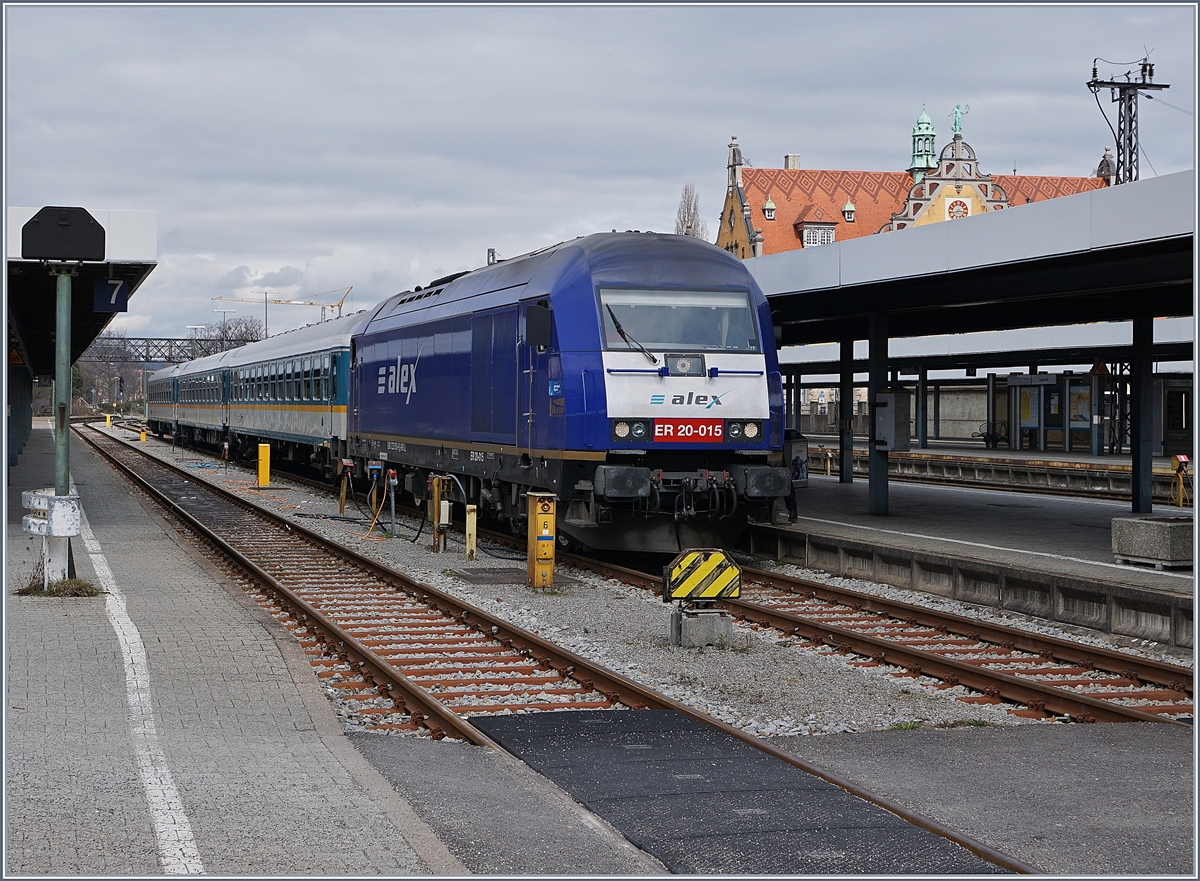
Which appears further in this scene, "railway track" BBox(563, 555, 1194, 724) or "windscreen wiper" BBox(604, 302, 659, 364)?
"windscreen wiper" BBox(604, 302, 659, 364)

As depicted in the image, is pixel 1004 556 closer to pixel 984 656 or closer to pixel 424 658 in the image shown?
pixel 984 656

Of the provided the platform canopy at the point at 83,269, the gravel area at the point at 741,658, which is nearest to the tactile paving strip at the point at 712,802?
the gravel area at the point at 741,658

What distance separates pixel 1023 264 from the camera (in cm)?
1544

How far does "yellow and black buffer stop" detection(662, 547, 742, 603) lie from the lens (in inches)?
456

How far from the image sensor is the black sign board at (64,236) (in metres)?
12.9

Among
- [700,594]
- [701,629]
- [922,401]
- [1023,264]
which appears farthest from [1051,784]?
[922,401]

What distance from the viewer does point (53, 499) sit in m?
12.7

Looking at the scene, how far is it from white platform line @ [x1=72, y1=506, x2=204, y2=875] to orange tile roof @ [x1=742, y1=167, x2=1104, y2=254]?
273ft

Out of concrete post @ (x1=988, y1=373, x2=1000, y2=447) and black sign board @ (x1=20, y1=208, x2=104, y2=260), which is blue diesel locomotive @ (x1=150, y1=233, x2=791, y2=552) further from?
concrete post @ (x1=988, y1=373, x2=1000, y2=447)

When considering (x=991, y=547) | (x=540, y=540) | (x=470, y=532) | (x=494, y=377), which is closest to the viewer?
(x=540, y=540)

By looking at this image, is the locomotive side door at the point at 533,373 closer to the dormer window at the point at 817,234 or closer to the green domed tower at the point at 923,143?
the dormer window at the point at 817,234

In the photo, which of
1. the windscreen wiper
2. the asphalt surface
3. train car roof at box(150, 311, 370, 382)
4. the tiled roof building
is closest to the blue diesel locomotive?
the windscreen wiper

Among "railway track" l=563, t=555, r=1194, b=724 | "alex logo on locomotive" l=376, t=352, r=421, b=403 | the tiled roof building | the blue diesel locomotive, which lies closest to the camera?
"railway track" l=563, t=555, r=1194, b=724

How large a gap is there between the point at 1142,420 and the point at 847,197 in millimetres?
78363
